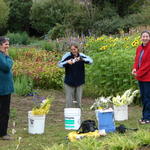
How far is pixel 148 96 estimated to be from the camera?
7551 millimetres

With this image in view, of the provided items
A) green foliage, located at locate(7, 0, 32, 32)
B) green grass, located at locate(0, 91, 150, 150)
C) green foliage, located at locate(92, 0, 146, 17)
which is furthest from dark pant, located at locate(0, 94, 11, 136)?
green foliage, located at locate(7, 0, 32, 32)

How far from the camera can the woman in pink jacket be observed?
24.2 feet

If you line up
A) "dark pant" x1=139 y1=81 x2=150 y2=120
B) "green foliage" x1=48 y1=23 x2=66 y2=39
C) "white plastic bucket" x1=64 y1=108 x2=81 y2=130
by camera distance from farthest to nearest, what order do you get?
"green foliage" x1=48 y1=23 x2=66 y2=39, "dark pant" x1=139 y1=81 x2=150 y2=120, "white plastic bucket" x1=64 y1=108 x2=81 y2=130

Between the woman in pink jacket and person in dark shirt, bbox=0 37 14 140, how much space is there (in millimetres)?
2389

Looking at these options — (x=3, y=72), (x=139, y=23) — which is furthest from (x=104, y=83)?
(x=139, y=23)

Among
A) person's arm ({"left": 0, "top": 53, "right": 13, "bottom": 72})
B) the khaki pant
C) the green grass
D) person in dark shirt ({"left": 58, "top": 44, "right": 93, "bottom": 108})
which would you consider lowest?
the green grass

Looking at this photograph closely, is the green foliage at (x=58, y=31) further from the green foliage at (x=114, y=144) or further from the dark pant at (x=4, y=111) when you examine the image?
the green foliage at (x=114, y=144)

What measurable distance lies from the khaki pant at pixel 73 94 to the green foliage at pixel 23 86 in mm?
2942

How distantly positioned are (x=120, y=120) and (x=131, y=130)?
3.91 ft

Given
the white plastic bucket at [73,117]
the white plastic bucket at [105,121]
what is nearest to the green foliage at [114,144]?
the white plastic bucket at [105,121]

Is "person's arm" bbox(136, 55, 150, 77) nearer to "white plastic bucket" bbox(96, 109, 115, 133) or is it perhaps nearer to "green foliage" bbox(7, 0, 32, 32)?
"white plastic bucket" bbox(96, 109, 115, 133)

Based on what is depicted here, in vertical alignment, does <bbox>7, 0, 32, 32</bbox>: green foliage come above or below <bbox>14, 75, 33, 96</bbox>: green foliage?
above

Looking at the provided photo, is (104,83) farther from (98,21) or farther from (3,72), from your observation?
(98,21)

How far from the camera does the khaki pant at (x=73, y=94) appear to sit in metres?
8.02
